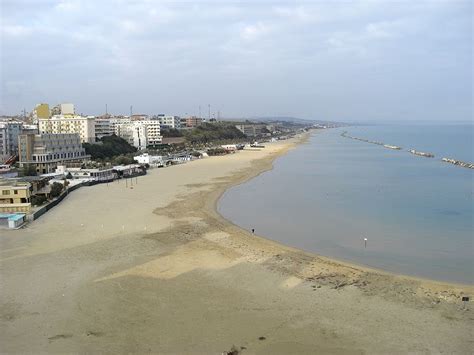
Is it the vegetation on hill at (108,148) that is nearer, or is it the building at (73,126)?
the vegetation on hill at (108,148)

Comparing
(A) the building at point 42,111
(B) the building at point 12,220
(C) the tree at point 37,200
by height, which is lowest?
(B) the building at point 12,220

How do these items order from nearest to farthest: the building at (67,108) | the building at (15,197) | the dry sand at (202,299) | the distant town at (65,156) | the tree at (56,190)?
the dry sand at (202,299)
the building at (15,197)
the distant town at (65,156)
the tree at (56,190)
the building at (67,108)

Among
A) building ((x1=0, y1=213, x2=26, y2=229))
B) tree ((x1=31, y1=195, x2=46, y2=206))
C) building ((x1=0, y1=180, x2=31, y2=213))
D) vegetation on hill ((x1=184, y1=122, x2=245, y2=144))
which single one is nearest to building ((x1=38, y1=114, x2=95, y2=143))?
vegetation on hill ((x1=184, y1=122, x2=245, y2=144))

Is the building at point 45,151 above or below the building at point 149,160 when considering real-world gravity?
above

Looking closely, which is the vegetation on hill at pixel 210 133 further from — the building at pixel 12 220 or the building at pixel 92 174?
the building at pixel 12 220

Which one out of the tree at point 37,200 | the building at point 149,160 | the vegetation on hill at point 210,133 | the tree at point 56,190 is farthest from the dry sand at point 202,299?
the vegetation on hill at point 210,133

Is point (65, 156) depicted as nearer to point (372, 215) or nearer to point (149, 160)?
point (149, 160)
